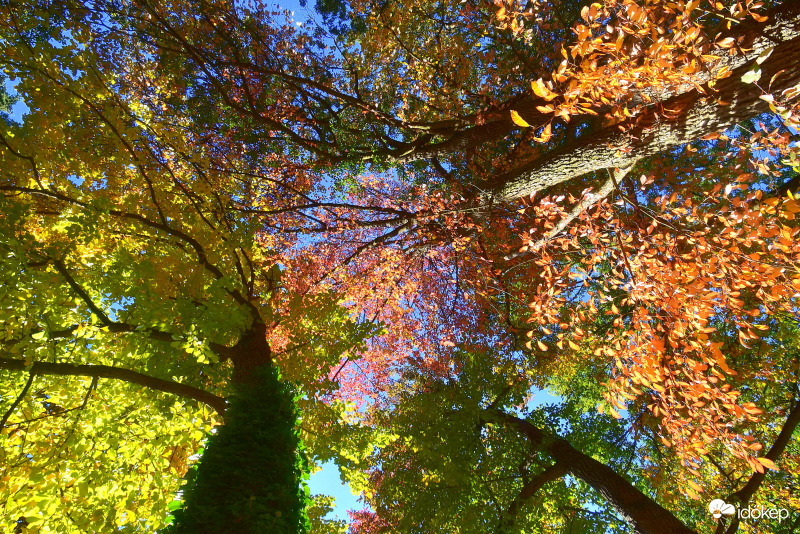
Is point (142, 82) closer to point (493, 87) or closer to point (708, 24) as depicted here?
point (493, 87)

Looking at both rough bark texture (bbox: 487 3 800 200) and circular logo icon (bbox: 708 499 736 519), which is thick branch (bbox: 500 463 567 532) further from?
rough bark texture (bbox: 487 3 800 200)

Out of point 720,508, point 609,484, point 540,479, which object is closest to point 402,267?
point 540,479

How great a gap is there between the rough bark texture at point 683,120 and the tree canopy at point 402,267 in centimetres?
4

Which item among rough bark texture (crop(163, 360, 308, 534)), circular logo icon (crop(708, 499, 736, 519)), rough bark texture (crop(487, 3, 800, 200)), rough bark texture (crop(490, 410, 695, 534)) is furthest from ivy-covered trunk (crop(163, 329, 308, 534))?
circular logo icon (crop(708, 499, 736, 519))

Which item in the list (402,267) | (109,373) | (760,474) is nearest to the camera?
(109,373)

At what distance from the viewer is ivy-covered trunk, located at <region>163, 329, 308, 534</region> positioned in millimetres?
3168

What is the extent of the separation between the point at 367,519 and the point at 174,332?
35.5ft

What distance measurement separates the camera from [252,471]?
142 inches

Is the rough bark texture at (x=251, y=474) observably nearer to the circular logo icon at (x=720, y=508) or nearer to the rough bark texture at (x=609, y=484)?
the rough bark texture at (x=609, y=484)

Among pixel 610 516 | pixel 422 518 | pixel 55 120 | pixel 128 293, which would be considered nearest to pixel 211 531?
pixel 128 293

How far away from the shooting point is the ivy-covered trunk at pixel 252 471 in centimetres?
317

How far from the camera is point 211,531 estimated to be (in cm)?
308

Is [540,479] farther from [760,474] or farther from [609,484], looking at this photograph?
[760,474]

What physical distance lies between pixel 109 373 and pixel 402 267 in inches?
330
